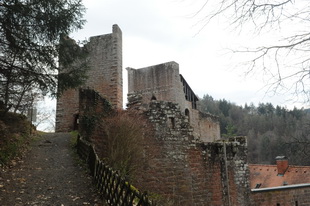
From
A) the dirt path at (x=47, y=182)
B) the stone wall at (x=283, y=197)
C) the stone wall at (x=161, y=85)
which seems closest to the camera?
the dirt path at (x=47, y=182)

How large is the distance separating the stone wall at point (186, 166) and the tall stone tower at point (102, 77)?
200 inches

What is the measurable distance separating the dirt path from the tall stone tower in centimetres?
623

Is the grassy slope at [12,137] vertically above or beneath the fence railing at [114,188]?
above

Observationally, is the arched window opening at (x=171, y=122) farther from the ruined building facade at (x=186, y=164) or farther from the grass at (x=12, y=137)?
the grass at (x=12, y=137)

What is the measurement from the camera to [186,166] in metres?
10.4

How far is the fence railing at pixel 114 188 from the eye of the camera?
4.89 meters

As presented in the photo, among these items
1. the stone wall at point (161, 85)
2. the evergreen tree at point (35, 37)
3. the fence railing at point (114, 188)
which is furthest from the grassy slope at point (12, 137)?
the stone wall at point (161, 85)

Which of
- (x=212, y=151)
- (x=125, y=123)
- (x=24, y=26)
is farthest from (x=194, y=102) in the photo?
(x=24, y=26)

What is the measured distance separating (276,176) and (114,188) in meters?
20.2

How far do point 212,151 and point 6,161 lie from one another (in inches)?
275

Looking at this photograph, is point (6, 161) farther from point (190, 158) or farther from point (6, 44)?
point (190, 158)

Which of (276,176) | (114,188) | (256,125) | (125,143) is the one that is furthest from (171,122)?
(256,125)

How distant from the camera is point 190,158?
10.5m

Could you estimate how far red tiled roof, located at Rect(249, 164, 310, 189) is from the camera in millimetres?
19906
